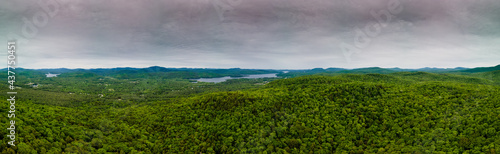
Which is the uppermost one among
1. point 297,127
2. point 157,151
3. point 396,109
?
point 396,109

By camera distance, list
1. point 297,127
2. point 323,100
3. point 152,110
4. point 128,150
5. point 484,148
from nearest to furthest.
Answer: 1. point 484,148
2. point 128,150
3. point 297,127
4. point 323,100
5. point 152,110

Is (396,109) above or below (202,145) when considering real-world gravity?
above

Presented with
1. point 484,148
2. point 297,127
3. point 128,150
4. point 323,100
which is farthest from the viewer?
point 323,100

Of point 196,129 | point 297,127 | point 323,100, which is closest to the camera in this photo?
point 297,127

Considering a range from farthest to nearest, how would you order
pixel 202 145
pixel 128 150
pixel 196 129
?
pixel 196 129 < pixel 202 145 < pixel 128 150

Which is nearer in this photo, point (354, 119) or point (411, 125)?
A: point (411, 125)

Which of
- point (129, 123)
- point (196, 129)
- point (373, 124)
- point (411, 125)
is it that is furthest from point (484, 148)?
point (129, 123)

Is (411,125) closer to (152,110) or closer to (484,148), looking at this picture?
(484,148)

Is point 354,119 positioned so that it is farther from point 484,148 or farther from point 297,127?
point 484,148

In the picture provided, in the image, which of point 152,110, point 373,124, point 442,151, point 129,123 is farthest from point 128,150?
point 442,151
